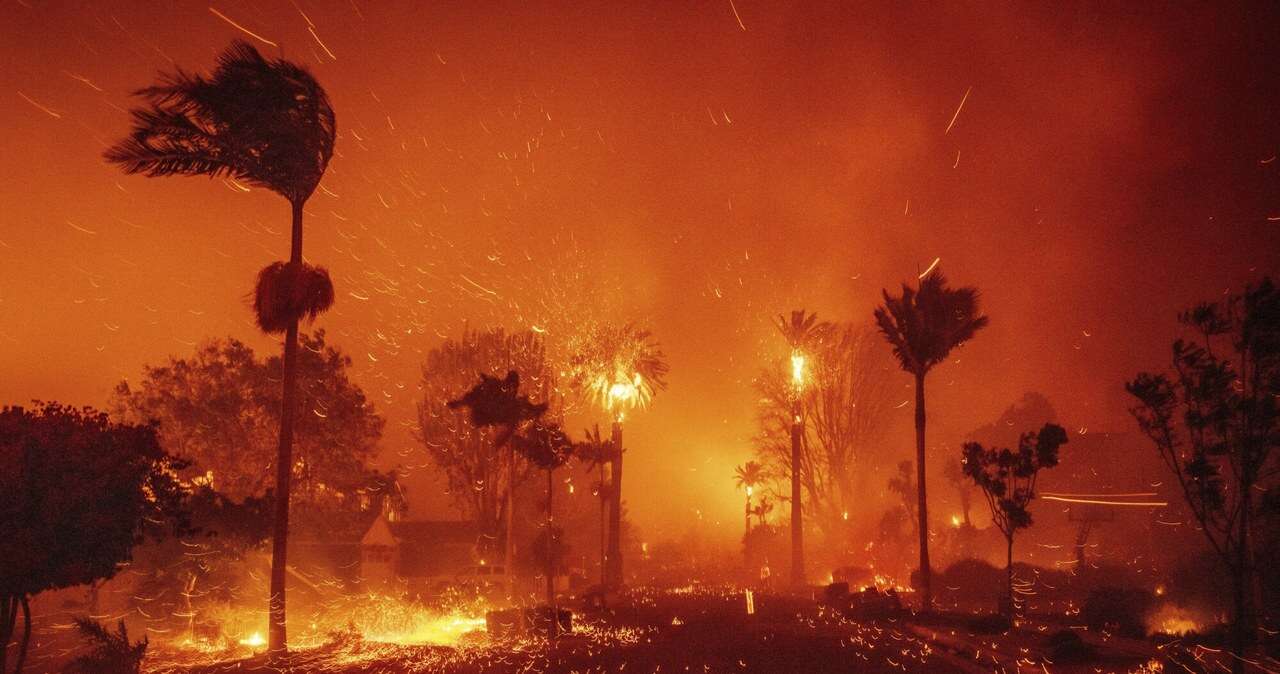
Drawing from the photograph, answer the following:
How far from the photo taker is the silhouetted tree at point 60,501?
1390 centimetres

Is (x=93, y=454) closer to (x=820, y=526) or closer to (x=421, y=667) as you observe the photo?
(x=421, y=667)

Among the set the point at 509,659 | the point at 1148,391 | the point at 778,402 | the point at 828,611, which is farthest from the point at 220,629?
the point at 778,402

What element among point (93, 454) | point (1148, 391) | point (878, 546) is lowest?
point (878, 546)

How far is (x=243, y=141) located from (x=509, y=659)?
13861 millimetres

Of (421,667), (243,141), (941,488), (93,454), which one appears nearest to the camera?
(93,454)

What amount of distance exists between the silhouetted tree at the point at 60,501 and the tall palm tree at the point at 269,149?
5276mm

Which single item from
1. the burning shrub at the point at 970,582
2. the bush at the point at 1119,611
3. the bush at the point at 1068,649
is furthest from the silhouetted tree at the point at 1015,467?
the burning shrub at the point at 970,582

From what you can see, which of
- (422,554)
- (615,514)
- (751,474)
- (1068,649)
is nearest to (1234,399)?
(1068,649)

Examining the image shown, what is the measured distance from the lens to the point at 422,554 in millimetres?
60188

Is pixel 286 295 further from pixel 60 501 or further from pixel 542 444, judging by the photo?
pixel 542 444

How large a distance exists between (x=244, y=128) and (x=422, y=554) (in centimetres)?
4493

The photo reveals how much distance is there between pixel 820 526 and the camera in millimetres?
61906

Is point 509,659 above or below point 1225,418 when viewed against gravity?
below

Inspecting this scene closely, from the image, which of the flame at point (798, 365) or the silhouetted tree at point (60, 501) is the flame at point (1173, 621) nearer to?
the flame at point (798, 365)
